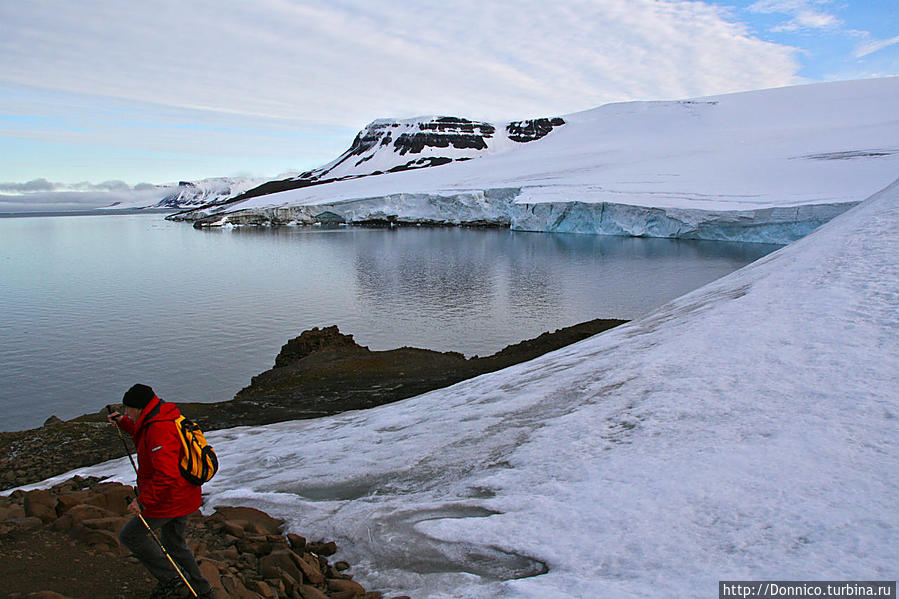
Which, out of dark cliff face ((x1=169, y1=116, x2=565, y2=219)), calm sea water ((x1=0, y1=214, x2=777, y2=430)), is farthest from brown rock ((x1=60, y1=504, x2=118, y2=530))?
dark cliff face ((x1=169, y1=116, x2=565, y2=219))

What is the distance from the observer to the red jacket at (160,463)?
10.0 ft

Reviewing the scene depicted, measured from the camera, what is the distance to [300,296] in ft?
75.6

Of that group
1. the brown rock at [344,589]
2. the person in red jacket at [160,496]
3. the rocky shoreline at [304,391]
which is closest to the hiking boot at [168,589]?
the person in red jacket at [160,496]

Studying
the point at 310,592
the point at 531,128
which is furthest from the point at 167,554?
the point at 531,128

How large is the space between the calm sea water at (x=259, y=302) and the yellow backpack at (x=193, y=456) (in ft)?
31.2

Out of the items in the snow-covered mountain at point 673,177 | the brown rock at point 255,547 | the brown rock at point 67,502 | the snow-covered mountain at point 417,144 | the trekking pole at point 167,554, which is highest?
the snow-covered mountain at point 417,144

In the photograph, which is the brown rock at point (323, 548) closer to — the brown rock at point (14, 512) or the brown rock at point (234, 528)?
the brown rock at point (234, 528)

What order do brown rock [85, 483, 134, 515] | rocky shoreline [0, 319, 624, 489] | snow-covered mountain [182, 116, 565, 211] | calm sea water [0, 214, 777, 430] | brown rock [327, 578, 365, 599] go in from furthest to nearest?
snow-covered mountain [182, 116, 565, 211], calm sea water [0, 214, 777, 430], rocky shoreline [0, 319, 624, 489], brown rock [85, 483, 134, 515], brown rock [327, 578, 365, 599]

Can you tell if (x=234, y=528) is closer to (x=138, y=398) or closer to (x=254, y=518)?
(x=254, y=518)

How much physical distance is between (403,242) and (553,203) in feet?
40.7

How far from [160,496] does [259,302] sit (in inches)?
755

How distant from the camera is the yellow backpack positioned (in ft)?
10.2

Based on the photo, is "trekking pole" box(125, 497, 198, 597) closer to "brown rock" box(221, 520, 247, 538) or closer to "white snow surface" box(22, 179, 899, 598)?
"brown rock" box(221, 520, 247, 538)

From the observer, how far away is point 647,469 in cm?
393
